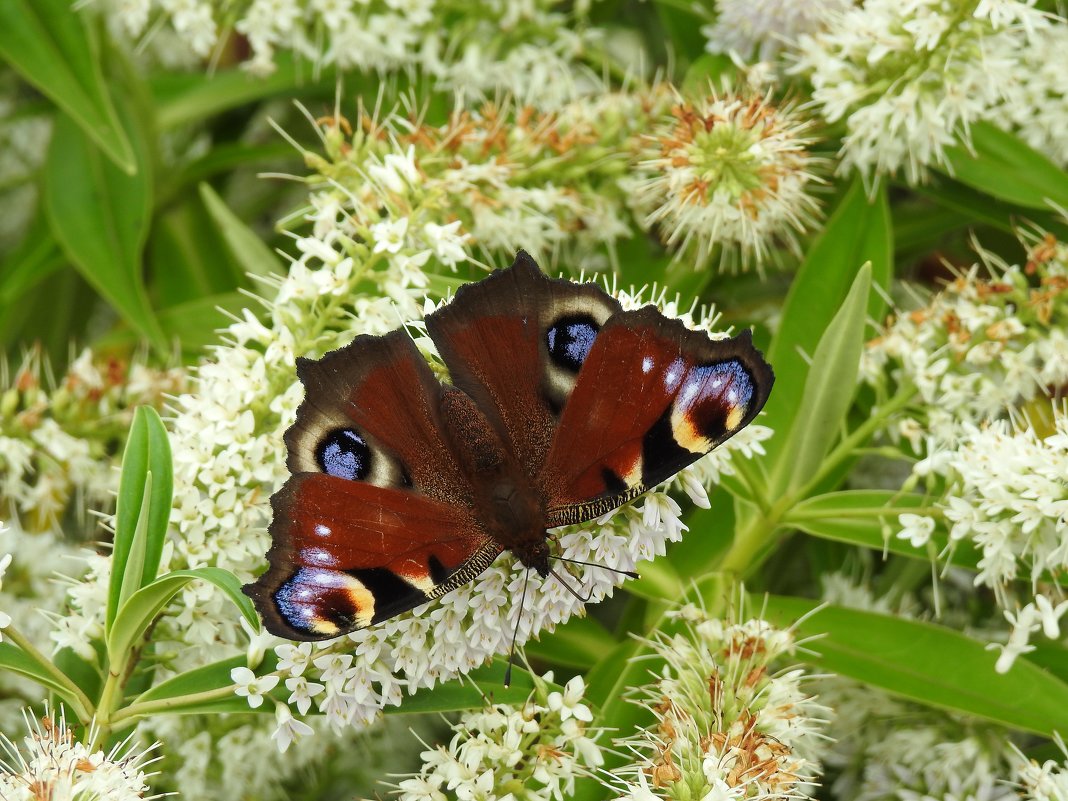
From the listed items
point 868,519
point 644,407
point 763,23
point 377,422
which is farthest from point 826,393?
point 763,23

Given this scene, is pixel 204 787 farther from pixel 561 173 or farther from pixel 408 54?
pixel 408 54

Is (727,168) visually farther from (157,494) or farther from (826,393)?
(157,494)

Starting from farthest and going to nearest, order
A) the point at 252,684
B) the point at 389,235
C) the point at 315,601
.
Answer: the point at 389,235, the point at 252,684, the point at 315,601

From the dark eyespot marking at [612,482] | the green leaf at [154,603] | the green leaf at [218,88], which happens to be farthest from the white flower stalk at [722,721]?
the green leaf at [218,88]

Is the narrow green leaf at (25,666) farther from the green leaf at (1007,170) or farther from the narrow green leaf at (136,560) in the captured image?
the green leaf at (1007,170)

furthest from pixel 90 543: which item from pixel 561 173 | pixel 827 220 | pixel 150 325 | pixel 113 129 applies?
pixel 827 220

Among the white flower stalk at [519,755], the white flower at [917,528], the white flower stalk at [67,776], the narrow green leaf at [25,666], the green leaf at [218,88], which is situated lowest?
the white flower stalk at [67,776]

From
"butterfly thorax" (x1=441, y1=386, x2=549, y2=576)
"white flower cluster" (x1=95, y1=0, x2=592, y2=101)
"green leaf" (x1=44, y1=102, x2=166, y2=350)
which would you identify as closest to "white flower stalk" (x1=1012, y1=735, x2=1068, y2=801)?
"butterfly thorax" (x1=441, y1=386, x2=549, y2=576)
